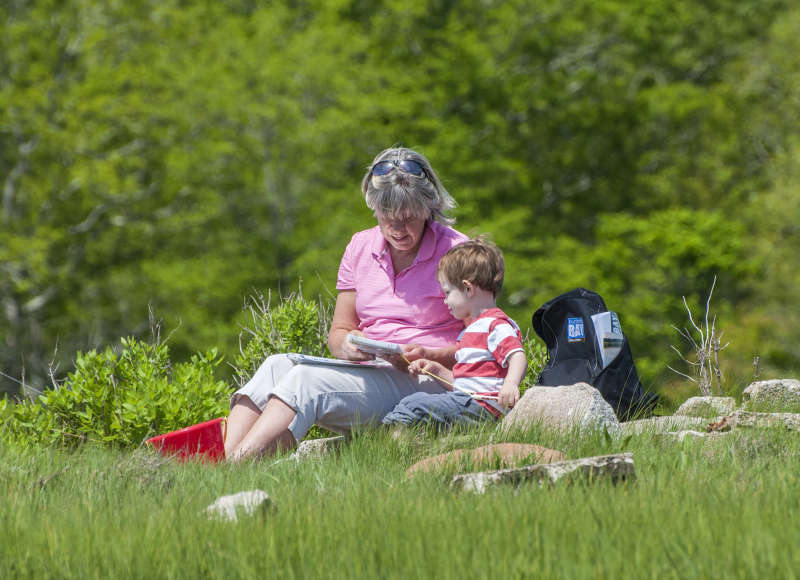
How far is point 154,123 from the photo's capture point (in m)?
21.3

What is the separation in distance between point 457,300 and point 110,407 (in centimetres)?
220

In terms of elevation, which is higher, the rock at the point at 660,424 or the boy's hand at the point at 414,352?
the boy's hand at the point at 414,352

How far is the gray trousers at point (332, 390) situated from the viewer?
4.72m

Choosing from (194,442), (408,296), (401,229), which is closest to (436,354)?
(408,296)

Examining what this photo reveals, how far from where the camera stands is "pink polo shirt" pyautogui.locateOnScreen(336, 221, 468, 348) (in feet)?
17.0

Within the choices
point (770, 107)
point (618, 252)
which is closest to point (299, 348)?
point (618, 252)

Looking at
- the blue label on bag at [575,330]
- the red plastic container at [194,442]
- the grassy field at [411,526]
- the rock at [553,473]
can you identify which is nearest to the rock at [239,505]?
the grassy field at [411,526]

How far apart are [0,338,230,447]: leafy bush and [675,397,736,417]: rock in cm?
266

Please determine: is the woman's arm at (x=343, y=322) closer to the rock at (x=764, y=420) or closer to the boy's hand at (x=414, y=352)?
the boy's hand at (x=414, y=352)

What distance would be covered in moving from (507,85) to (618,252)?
14.6 ft

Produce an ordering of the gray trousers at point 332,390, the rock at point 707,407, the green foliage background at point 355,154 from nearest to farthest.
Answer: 1. the gray trousers at point 332,390
2. the rock at point 707,407
3. the green foliage background at point 355,154

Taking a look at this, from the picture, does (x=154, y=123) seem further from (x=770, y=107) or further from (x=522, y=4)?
(x=770, y=107)

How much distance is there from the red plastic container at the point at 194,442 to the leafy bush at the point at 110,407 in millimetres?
880

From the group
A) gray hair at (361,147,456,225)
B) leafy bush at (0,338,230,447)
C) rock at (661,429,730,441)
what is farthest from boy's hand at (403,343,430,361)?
leafy bush at (0,338,230,447)
